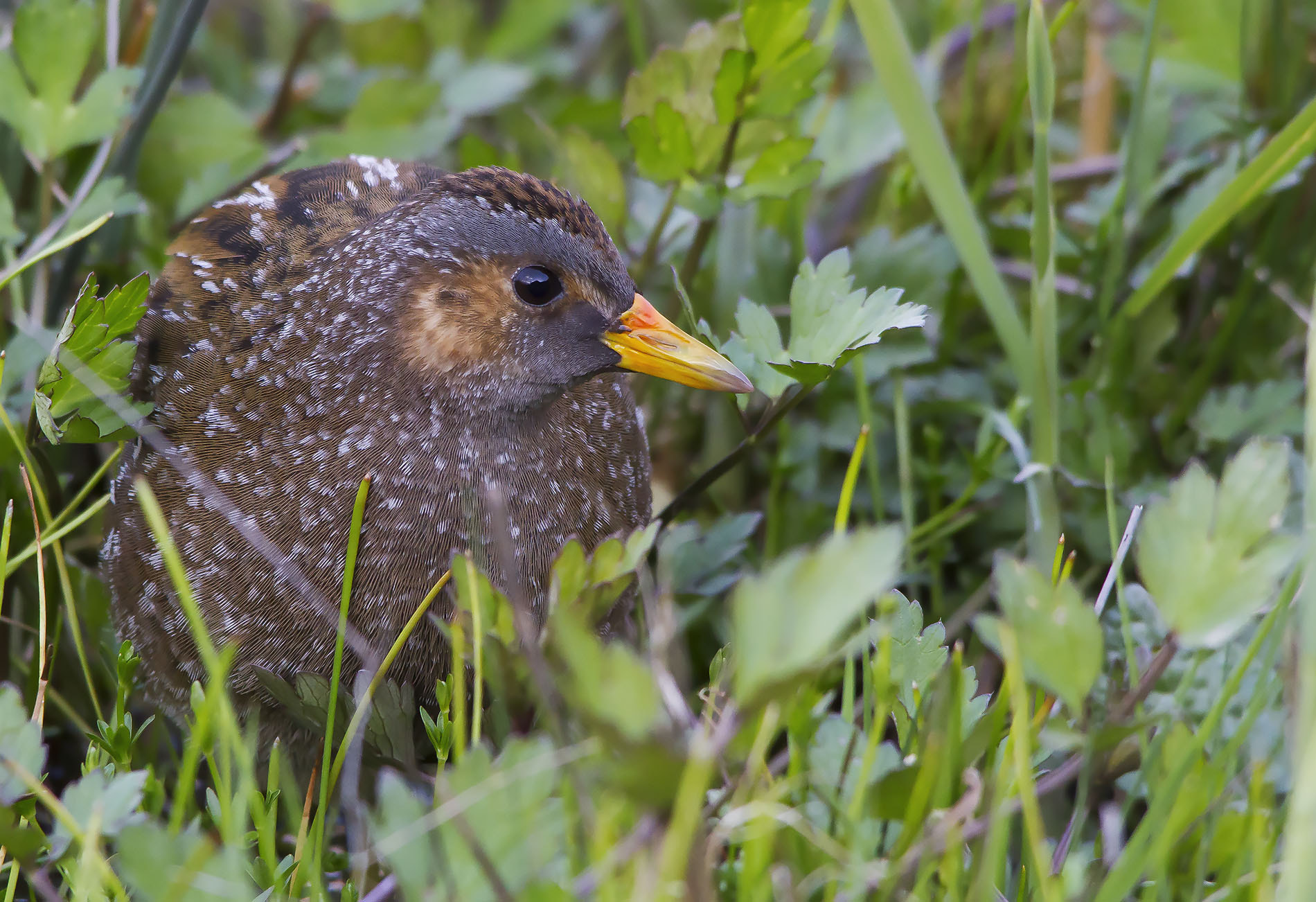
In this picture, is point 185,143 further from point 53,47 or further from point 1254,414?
point 1254,414

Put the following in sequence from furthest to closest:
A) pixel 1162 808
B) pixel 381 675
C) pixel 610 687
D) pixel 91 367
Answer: pixel 91 367
pixel 381 675
pixel 1162 808
pixel 610 687

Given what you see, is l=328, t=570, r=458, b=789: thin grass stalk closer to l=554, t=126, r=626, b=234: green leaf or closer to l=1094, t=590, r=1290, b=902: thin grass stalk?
l=1094, t=590, r=1290, b=902: thin grass stalk

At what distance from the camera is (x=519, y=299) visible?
5.76ft

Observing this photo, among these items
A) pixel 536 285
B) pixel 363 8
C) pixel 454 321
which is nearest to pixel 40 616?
pixel 454 321

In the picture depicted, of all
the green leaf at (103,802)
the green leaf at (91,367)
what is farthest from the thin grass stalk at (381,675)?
the green leaf at (91,367)

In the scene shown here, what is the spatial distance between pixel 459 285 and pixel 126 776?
30.2 inches

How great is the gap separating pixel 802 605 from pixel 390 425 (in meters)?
0.87

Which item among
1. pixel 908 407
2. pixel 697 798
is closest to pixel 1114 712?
pixel 697 798

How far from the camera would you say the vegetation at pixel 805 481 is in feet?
3.81

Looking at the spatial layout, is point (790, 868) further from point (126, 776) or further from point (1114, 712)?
point (126, 776)

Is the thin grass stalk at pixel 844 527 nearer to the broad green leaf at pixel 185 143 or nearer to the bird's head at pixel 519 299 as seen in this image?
the bird's head at pixel 519 299

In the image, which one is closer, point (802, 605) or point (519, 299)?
point (802, 605)

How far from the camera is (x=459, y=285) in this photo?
1.75 meters

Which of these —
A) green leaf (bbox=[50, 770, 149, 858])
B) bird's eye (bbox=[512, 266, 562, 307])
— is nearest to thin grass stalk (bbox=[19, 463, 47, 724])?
green leaf (bbox=[50, 770, 149, 858])
